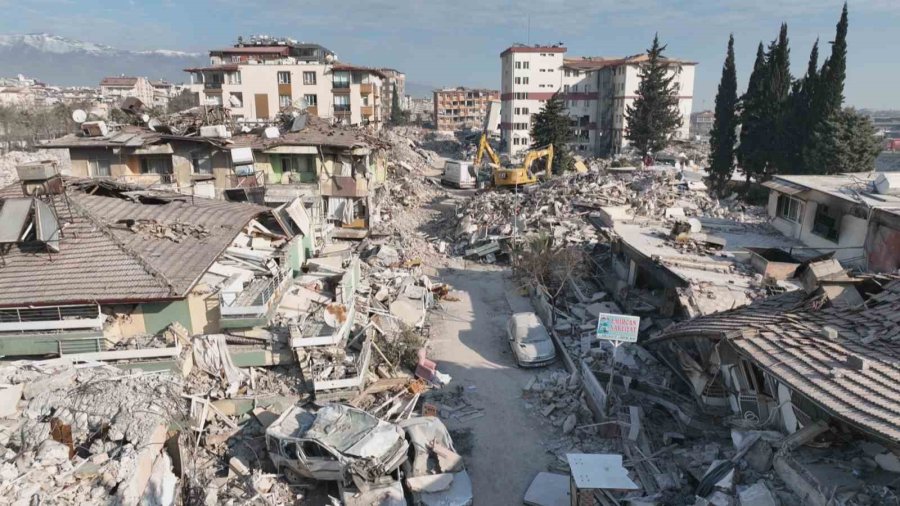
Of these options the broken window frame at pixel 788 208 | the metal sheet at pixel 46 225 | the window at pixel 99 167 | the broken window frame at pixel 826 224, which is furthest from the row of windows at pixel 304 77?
the broken window frame at pixel 826 224

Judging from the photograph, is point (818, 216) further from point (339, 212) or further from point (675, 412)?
point (339, 212)

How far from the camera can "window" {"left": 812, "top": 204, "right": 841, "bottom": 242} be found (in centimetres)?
1816

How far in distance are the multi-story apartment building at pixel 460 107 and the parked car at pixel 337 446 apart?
341 feet

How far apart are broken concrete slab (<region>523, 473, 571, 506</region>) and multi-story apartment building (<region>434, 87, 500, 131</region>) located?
105m

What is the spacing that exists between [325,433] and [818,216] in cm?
1758

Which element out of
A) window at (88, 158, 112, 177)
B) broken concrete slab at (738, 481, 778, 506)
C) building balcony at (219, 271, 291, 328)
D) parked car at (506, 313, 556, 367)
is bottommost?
parked car at (506, 313, 556, 367)

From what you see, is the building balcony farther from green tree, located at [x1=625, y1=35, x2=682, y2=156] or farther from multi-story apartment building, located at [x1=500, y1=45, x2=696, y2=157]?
multi-story apartment building, located at [x1=500, y1=45, x2=696, y2=157]

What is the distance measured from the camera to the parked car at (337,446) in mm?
11508

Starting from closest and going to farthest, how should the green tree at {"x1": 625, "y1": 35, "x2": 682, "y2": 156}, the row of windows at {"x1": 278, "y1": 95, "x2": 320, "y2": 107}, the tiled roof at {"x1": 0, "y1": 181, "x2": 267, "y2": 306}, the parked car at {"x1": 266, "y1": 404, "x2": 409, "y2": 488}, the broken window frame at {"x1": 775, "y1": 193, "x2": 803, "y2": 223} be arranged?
the parked car at {"x1": 266, "y1": 404, "x2": 409, "y2": 488}
the tiled roof at {"x1": 0, "y1": 181, "x2": 267, "y2": 306}
the broken window frame at {"x1": 775, "y1": 193, "x2": 803, "y2": 223}
the row of windows at {"x1": 278, "y1": 95, "x2": 320, "y2": 107}
the green tree at {"x1": 625, "y1": 35, "x2": 682, "y2": 156}

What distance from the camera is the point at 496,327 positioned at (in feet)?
70.4

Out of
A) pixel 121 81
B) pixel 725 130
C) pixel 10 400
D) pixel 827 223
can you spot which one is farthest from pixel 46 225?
pixel 121 81

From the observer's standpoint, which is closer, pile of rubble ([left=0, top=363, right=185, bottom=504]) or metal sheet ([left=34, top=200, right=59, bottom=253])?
pile of rubble ([left=0, top=363, right=185, bottom=504])

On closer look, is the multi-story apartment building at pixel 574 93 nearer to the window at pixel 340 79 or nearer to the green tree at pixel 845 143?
the window at pixel 340 79

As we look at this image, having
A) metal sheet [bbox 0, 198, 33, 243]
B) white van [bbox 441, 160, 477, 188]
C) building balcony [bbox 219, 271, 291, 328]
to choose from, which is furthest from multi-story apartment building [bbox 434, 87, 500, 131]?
metal sheet [bbox 0, 198, 33, 243]
